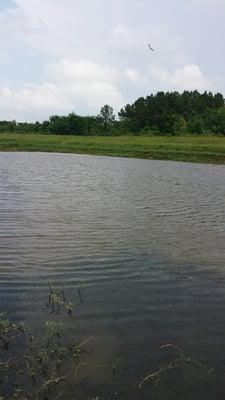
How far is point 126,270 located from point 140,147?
60.2m

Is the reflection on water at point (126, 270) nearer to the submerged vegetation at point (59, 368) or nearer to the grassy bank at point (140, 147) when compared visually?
the submerged vegetation at point (59, 368)

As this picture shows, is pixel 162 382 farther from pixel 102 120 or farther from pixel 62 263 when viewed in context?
pixel 102 120

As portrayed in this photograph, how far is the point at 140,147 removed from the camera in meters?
71.1

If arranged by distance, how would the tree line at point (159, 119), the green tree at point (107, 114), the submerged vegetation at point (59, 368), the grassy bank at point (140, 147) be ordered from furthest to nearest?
the green tree at point (107, 114)
the tree line at point (159, 119)
the grassy bank at point (140, 147)
the submerged vegetation at point (59, 368)

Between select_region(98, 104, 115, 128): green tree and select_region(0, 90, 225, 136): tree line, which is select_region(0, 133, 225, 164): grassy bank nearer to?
select_region(0, 90, 225, 136): tree line

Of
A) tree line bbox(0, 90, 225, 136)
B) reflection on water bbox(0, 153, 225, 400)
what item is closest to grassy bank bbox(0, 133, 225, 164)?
tree line bbox(0, 90, 225, 136)

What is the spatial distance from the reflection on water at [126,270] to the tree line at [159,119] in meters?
83.0

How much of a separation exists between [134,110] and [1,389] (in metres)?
125

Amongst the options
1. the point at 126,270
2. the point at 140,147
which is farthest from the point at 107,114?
the point at 126,270

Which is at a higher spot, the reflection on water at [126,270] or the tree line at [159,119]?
the tree line at [159,119]

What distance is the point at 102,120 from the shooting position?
15200 centimetres

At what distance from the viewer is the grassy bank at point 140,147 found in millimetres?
61688

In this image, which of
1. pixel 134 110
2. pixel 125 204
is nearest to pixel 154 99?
pixel 134 110

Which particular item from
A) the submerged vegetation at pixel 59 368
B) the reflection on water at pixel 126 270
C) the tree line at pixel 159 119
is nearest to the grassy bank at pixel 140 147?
the tree line at pixel 159 119
